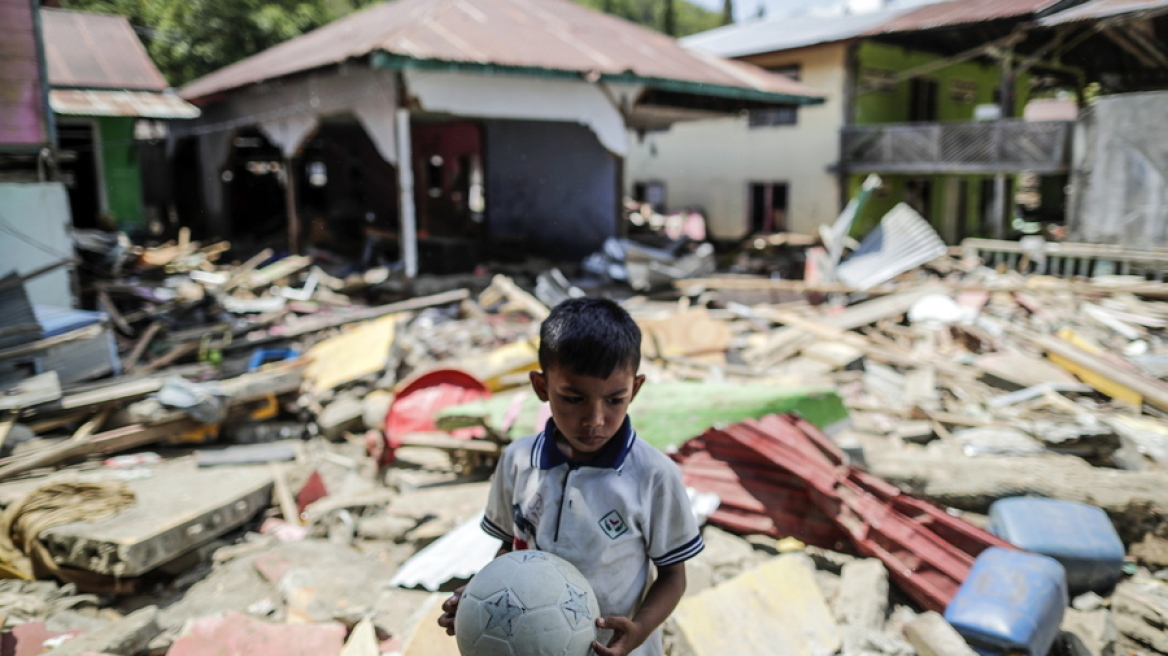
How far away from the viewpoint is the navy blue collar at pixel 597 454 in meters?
1.89

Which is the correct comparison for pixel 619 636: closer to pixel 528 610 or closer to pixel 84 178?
pixel 528 610

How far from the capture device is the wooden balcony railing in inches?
611

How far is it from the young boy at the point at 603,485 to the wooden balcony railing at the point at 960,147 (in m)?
17.0

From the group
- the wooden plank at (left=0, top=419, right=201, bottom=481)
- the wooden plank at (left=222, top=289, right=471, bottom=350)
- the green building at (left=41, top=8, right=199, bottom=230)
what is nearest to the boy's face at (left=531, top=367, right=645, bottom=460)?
the wooden plank at (left=0, top=419, right=201, bottom=481)

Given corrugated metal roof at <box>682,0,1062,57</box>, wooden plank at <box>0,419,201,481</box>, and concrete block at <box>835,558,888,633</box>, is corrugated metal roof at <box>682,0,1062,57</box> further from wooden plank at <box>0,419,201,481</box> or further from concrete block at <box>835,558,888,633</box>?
wooden plank at <box>0,419,201,481</box>

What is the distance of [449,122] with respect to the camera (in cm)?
1786

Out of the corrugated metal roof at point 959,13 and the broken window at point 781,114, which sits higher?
the corrugated metal roof at point 959,13

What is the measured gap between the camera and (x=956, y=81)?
22.1 m

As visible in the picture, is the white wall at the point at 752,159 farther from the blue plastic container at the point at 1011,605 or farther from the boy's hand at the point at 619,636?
the boy's hand at the point at 619,636

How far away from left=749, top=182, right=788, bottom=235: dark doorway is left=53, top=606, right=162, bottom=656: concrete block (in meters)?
20.2

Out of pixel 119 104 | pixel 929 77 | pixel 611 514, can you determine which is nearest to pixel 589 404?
pixel 611 514

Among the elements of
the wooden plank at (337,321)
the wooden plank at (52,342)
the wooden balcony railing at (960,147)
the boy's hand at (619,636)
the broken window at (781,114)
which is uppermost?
the broken window at (781,114)

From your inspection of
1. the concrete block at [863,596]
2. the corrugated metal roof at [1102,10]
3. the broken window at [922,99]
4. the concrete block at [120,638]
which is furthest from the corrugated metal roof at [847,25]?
the concrete block at [120,638]

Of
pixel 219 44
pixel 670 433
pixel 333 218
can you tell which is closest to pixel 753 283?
pixel 670 433
